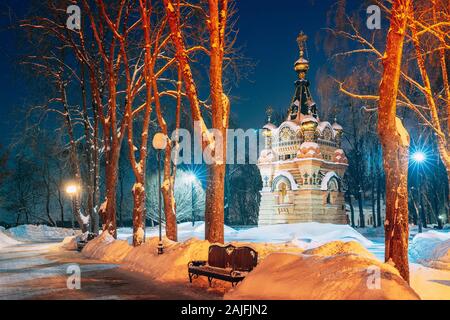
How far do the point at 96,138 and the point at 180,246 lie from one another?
45.7 feet

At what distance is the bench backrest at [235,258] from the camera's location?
10.6m

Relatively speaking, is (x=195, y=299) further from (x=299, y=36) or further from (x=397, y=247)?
(x=299, y=36)

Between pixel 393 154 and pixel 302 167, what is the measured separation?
30607 mm

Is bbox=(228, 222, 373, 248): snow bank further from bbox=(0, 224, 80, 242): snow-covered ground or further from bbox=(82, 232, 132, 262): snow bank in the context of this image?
bbox=(0, 224, 80, 242): snow-covered ground

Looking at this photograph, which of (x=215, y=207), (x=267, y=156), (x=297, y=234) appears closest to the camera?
(x=215, y=207)

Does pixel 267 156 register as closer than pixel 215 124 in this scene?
No

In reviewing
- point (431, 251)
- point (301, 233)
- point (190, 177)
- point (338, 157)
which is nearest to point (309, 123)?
point (338, 157)

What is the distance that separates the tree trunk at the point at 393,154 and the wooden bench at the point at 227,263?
2968 mm

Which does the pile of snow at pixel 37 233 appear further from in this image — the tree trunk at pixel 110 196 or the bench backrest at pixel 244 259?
the bench backrest at pixel 244 259

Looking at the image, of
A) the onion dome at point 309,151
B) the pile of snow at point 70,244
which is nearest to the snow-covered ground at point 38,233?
the pile of snow at point 70,244

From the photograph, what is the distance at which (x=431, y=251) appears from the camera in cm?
1847

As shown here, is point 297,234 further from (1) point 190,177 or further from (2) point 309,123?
(1) point 190,177

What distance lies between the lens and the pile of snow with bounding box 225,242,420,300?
677cm

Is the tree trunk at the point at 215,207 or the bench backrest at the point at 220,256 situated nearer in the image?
the bench backrest at the point at 220,256
